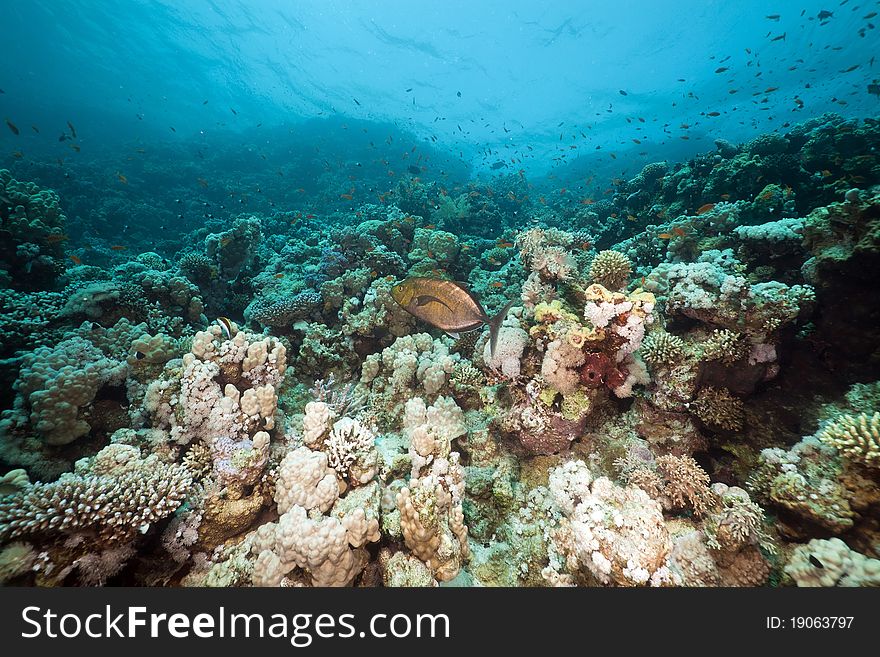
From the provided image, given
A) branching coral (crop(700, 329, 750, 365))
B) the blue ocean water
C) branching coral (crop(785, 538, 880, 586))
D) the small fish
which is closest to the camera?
branching coral (crop(785, 538, 880, 586))

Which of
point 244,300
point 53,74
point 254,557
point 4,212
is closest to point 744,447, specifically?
point 254,557

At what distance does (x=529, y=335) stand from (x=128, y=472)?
162 inches

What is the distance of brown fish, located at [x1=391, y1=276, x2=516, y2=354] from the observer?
9.70 ft

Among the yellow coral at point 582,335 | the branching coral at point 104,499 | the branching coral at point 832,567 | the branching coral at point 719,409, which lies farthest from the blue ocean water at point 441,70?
the branching coral at point 104,499

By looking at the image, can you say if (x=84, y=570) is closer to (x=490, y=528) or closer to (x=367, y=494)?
(x=367, y=494)

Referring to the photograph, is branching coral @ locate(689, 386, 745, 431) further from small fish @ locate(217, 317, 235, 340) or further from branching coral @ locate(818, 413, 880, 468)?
small fish @ locate(217, 317, 235, 340)

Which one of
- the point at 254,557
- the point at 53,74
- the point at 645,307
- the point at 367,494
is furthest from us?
the point at 53,74

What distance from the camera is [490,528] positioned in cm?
321

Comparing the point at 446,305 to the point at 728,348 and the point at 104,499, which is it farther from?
the point at 728,348

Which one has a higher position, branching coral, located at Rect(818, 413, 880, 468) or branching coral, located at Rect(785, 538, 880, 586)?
branching coral, located at Rect(818, 413, 880, 468)

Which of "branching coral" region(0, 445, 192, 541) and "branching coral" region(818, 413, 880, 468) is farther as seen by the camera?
"branching coral" region(818, 413, 880, 468)

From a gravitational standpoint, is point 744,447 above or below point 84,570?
above

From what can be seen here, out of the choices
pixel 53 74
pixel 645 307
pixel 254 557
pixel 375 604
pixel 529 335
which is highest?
pixel 53 74

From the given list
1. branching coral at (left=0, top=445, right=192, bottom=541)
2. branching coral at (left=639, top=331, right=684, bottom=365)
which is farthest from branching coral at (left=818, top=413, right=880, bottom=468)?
branching coral at (left=0, top=445, right=192, bottom=541)
